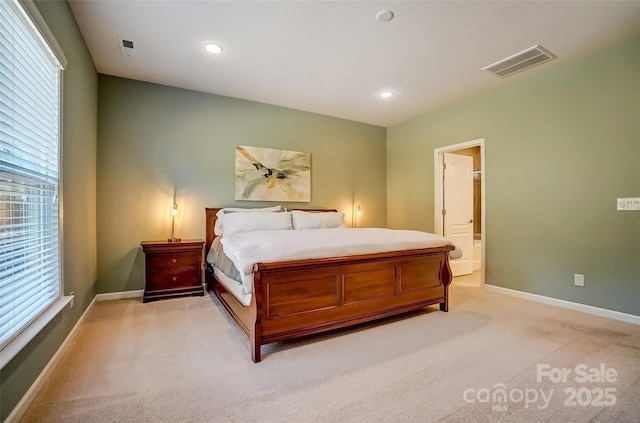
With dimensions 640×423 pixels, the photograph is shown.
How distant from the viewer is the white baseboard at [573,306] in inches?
111

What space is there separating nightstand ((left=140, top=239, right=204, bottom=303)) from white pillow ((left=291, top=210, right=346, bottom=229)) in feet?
4.06

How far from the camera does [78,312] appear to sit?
261cm

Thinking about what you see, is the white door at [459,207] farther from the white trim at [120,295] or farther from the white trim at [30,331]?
the white trim at [30,331]

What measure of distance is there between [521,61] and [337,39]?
2.03m

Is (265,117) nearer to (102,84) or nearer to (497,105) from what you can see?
(102,84)

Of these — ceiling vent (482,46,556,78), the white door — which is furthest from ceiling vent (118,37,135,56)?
the white door

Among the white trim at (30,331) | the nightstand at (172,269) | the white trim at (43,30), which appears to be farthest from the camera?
the nightstand at (172,269)

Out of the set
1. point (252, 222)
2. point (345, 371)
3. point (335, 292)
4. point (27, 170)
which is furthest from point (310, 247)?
point (27, 170)

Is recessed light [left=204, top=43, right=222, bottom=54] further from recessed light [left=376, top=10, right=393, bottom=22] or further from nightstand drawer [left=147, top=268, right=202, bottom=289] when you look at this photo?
nightstand drawer [left=147, top=268, right=202, bottom=289]

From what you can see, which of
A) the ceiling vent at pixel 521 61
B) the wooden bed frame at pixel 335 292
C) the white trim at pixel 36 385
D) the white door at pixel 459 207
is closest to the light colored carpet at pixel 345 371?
the white trim at pixel 36 385

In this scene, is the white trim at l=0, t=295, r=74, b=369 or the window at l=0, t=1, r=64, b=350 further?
the window at l=0, t=1, r=64, b=350

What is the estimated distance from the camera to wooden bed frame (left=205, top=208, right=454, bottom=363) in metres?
2.12

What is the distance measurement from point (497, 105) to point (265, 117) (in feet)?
10.6

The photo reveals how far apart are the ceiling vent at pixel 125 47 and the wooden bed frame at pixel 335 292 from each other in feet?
8.48
